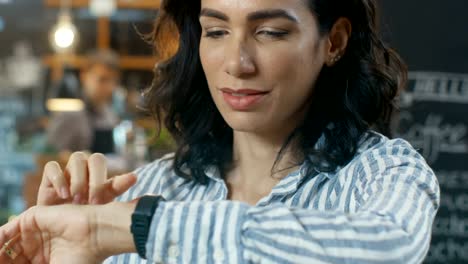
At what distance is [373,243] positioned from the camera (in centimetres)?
98

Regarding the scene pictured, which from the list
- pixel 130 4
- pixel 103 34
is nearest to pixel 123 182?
pixel 130 4

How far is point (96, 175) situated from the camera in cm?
123

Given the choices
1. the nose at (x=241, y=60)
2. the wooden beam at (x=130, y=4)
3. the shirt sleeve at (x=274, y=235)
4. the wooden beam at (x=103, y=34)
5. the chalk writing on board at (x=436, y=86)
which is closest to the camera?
the shirt sleeve at (x=274, y=235)

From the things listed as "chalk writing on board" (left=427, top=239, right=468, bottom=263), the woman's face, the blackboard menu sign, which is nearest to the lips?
the woman's face

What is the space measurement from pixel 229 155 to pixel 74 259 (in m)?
0.61

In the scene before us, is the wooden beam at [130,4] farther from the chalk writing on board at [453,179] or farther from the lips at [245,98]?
the lips at [245,98]

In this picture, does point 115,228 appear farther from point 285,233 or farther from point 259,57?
point 259,57

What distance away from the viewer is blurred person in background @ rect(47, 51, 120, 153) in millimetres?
5371

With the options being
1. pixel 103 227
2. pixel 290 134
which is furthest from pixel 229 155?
pixel 103 227

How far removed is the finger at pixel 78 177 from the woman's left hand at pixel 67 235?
0.28 ft

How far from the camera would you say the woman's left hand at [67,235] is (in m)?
1.05

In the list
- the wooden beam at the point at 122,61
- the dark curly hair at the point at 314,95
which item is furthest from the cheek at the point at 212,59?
the wooden beam at the point at 122,61

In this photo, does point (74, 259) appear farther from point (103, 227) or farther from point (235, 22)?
point (235, 22)

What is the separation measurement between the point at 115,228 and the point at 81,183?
21 centimetres
